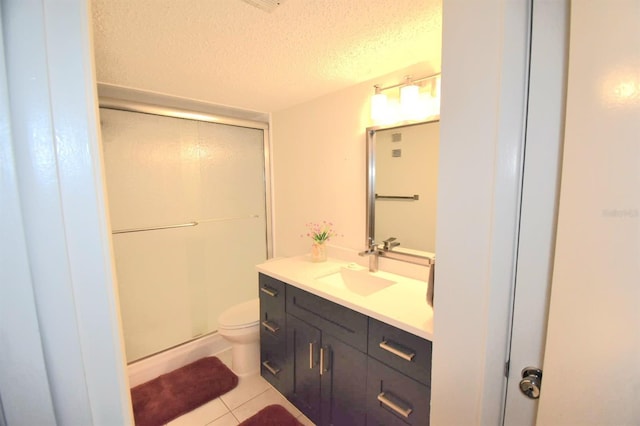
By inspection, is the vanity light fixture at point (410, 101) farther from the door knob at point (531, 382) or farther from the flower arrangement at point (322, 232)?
the door knob at point (531, 382)

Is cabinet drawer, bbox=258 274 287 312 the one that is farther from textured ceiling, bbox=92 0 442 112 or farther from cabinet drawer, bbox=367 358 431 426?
textured ceiling, bbox=92 0 442 112

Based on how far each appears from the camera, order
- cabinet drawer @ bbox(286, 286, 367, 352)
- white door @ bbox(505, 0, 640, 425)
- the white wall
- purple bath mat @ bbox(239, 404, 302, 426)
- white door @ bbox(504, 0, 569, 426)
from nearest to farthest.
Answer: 1. white door @ bbox(505, 0, 640, 425)
2. white door @ bbox(504, 0, 569, 426)
3. cabinet drawer @ bbox(286, 286, 367, 352)
4. purple bath mat @ bbox(239, 404, 302, 426)
5. the white wall

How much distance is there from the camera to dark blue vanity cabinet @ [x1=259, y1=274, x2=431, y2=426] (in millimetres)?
1105

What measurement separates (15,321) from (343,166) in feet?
5.97

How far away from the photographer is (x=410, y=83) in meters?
1.53

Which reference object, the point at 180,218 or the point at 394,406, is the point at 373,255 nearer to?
the point at 394,406

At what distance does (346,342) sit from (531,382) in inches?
31.8

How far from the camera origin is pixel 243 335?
6.53 ft

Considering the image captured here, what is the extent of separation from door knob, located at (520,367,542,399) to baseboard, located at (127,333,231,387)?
2380mm

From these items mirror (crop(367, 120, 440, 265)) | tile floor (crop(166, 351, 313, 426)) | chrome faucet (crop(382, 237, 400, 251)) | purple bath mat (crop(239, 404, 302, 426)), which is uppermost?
mirror (crop(367, 120, 440, 265))

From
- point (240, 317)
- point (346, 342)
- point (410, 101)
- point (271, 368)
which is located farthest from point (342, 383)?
point (410, 101)

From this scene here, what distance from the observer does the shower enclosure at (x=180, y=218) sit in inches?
79.0

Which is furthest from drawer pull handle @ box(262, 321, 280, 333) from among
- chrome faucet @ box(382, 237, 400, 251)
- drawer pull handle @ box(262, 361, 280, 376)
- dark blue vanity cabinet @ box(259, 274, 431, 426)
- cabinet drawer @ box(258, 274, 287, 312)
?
chrome faucet @ box(382, 237, 400, 251)

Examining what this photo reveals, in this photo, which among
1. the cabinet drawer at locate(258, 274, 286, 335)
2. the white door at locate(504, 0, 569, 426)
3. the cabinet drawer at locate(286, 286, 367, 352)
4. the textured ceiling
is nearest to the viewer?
the white door at locate(504, 0, 569, 426)
